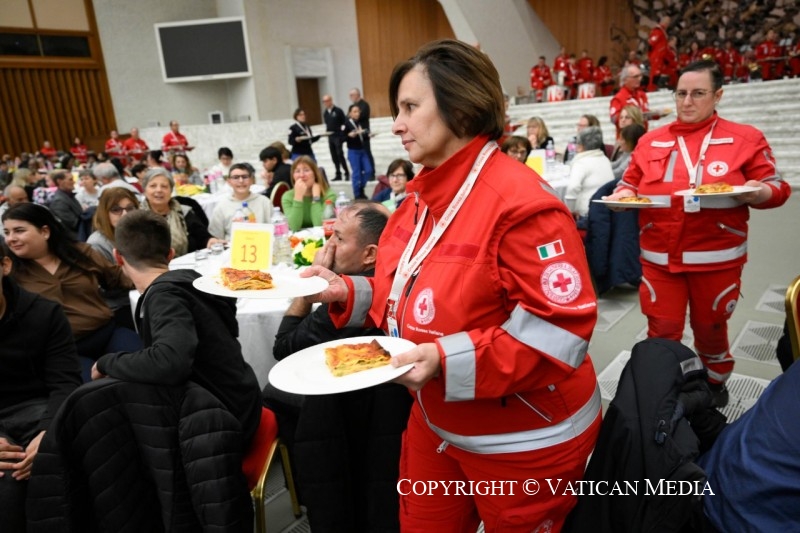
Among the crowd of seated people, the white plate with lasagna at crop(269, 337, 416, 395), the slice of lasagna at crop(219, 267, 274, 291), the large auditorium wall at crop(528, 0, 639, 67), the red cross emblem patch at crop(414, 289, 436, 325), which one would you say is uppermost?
the large auditorium wall at crop(528, 0, 639, 67)

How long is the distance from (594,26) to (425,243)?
69.4 ft

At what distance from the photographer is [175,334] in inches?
58.6

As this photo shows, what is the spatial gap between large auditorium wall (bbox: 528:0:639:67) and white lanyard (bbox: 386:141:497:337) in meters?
19.8

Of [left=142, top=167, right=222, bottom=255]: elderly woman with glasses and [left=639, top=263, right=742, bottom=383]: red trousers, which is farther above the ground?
[left=142, top=167, right=222, bottom=255]: elderly woman with glasses

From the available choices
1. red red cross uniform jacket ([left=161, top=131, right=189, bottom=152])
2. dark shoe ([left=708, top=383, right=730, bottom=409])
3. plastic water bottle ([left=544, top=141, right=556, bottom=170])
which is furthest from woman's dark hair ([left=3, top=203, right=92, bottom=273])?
red red cross uniform jacket ([left=161, top=131, right=189, bottom=152])

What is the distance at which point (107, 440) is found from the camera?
4.42ft

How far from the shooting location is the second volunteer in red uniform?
83.8 inches

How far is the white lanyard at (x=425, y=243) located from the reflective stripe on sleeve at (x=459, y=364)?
0.23 meters

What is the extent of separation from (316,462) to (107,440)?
577 mm

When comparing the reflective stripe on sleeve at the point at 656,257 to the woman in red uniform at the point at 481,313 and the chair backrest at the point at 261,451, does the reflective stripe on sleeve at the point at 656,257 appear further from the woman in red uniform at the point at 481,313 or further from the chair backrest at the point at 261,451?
the chair backrest at the point at 261,451

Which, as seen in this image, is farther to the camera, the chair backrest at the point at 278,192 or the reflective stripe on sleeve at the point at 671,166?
the chair backrest at the point at 278,192

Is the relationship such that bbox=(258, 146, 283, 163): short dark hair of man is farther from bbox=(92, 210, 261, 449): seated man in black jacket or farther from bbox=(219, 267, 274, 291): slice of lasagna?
bbox=(219, 267, 274, 291): slice of lasagna

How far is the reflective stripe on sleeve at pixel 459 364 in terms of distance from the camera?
0.90 metres

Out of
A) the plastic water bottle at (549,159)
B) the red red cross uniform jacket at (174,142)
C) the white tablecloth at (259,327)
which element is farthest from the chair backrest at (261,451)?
the red red cross uniform jacket at (174,142)
